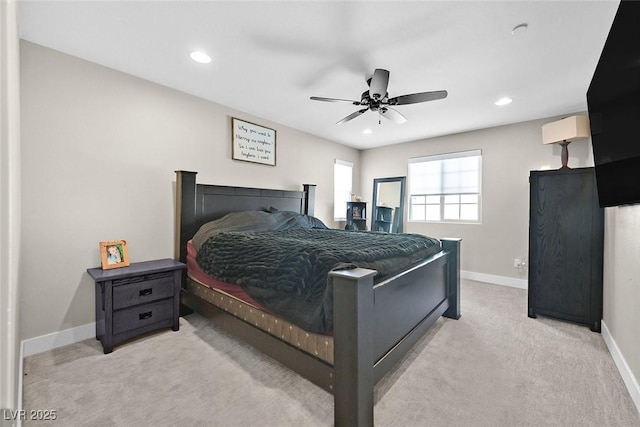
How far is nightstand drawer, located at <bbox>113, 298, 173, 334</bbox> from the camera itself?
219cm

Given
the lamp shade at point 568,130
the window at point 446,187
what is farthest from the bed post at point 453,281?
the window at point 446,187

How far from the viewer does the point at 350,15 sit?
183 cm

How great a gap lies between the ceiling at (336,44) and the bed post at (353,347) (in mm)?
1734

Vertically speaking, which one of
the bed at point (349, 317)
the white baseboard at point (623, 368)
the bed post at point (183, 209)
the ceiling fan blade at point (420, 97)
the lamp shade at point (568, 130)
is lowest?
the white baseboard at point (623, 368)

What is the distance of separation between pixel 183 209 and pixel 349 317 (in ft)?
7.65

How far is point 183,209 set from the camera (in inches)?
115

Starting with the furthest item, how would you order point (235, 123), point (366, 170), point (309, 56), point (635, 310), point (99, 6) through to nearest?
point (366, 170) < point (235, 123) < point (309, 56) < point (99, 6) < point (635, 310)

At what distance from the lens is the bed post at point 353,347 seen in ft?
4.31

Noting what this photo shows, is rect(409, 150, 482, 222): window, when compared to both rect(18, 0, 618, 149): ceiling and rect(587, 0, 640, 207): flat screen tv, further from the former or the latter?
rect(587, 0, 640, 207): flat screen tv

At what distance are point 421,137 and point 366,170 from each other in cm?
131

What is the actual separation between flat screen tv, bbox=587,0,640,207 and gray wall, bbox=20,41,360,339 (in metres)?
3.37

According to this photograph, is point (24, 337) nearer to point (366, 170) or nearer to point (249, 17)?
point (249, 17)

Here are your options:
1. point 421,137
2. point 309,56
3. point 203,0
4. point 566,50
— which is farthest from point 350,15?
point 421,137

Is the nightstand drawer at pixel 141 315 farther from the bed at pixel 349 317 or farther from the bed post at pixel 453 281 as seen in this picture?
the bed post at pixel 453 281
